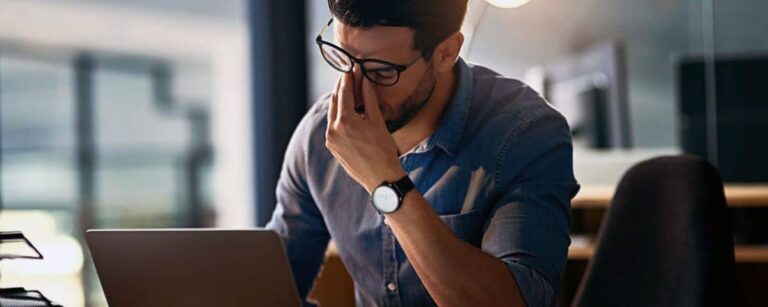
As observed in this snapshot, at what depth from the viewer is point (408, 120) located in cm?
167

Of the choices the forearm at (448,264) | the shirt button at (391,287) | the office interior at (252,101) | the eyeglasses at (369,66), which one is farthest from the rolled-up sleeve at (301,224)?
the office interior at (252,101)

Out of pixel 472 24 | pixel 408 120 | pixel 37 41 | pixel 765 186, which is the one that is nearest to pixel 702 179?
pixel 408 120

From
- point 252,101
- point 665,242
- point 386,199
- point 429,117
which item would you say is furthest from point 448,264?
point 252,101

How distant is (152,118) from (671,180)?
287 cm

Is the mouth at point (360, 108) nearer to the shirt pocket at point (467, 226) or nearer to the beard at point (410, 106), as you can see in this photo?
the beard at point (410, 106)

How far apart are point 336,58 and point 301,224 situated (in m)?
Answer: 0.39

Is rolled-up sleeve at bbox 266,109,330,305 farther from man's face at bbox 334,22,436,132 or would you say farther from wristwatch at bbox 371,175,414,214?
wristwatch at bbox 371,175,414,214

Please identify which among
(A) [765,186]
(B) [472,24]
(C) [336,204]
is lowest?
(A) [765,186]

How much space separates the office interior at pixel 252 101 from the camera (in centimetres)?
311

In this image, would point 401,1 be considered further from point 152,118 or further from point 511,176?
point 152,118

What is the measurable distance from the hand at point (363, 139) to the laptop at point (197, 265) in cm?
23

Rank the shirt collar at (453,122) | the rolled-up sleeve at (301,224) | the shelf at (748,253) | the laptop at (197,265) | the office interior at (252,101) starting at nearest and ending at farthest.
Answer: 1. the laptop at (197,265)
2. the shirt collar at (453,122)
3. the rolled-up sleeve at (301,224)
4. the shelf at (748,253)
5. the office interior at (252,101)

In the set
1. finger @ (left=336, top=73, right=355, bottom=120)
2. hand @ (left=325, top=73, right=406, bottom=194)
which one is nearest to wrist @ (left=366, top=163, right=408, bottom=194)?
hand @ (left=325, top=73, right=406, bottom=194)

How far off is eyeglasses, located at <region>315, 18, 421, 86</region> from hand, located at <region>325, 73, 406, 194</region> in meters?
0.01
